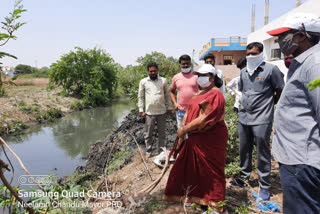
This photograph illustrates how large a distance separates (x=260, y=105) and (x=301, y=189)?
4.69ft

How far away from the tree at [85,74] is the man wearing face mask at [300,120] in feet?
57.5

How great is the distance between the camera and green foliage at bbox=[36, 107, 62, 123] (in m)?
12.1

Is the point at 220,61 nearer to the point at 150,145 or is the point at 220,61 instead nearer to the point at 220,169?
the point at 150,145

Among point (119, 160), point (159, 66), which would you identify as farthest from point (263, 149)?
point (159, 66)

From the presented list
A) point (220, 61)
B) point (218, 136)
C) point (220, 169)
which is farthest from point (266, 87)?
point (220, 61)

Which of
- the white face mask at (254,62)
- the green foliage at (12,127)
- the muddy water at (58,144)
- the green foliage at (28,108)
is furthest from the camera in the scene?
the green foliage at (28,108)

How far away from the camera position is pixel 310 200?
1244 mm

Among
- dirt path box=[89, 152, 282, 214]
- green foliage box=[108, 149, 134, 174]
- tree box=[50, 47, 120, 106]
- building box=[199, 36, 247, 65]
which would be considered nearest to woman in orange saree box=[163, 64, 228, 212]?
dirt path box=[89, 152, 282, 214]

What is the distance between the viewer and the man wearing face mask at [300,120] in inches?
48.7

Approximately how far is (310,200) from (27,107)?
14197mm

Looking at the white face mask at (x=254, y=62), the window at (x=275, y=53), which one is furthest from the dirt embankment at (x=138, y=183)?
the window at (x=275, y=53)

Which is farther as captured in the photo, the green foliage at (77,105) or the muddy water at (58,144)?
the green foliage at (77,105)

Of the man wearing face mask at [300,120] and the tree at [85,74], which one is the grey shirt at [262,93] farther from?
the tree at [85,74]

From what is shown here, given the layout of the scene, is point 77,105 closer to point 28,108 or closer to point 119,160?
point 28,108
